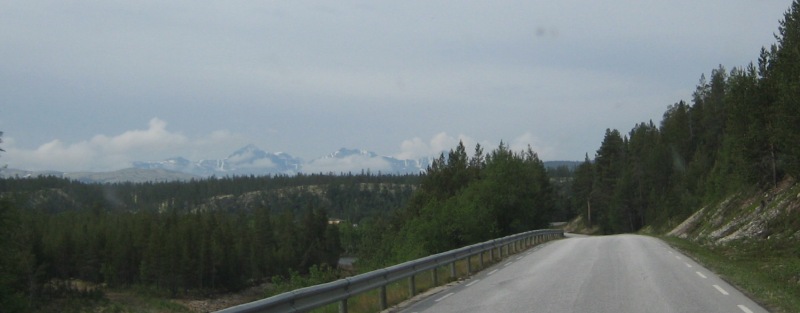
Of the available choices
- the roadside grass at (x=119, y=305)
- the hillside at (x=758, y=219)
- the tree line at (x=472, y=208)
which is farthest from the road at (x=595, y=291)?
the roadside grass at (x=119, y=305)

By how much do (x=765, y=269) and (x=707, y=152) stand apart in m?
76.7

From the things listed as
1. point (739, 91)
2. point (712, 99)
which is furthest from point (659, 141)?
point (739, 91)

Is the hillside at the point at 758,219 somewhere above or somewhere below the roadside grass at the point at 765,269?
above

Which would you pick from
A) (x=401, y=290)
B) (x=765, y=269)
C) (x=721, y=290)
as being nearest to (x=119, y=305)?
(x=401, y=290)

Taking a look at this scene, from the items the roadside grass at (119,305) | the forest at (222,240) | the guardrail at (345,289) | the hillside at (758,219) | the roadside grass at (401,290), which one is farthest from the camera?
the roadside grass at (119,305)

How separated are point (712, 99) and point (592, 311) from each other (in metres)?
94.3

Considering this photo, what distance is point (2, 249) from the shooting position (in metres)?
26.2

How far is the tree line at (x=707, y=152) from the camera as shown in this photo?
37.3 metres

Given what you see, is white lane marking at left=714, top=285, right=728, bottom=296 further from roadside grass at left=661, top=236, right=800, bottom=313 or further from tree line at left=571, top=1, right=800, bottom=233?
tree line at left=571, top=1, right=800, bottom=233

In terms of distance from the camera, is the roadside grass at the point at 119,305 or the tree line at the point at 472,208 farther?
the roadside grass at the point at 119,305

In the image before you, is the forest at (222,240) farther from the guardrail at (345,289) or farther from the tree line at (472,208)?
the guardrail at (345,289)

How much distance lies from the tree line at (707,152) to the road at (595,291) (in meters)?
14.3

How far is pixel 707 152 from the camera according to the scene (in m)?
92.1

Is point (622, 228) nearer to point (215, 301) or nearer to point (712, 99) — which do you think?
point (712, 99)
